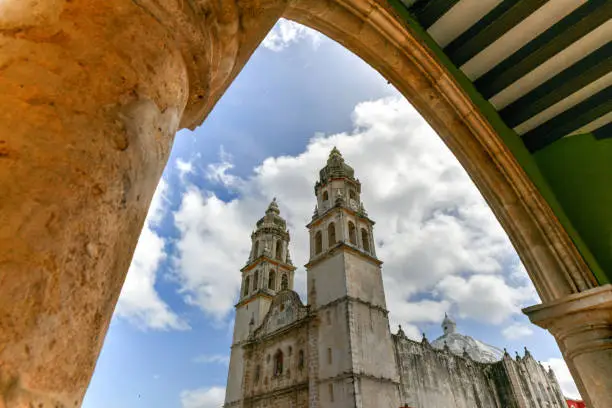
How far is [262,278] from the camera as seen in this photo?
22.3m

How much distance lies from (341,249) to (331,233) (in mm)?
2201

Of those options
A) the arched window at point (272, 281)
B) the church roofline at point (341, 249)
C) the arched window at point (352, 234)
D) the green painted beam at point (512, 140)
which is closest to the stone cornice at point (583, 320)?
the green painted beam at point (512, 140)

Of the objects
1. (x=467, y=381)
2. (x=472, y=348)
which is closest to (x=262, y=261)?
(x=467, y=381)

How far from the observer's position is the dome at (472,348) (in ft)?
109

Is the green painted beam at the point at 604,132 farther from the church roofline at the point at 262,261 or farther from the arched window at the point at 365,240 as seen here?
the church roofline at the point at 262,261

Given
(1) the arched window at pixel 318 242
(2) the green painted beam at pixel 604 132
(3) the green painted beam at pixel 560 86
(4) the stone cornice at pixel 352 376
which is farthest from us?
(1) the arched window at pixel 318 242

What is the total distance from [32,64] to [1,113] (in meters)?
0.15

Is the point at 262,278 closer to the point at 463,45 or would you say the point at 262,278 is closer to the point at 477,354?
the point at 463,45

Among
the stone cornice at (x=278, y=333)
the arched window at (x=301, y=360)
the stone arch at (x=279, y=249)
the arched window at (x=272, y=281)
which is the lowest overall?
the arched window at (x=301, y=360)

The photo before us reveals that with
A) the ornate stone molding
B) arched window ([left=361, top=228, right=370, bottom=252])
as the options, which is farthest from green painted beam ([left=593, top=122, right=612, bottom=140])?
arched window ([left=361, top=228, right=370, bottom=252])

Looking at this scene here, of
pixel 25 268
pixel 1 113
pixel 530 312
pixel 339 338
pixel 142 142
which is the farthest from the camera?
pixel 339 338

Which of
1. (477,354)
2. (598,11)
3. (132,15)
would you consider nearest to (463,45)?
(598,11)

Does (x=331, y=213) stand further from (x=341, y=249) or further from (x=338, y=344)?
(x=338, y=344)

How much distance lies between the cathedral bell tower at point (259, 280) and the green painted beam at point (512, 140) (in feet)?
64.3
